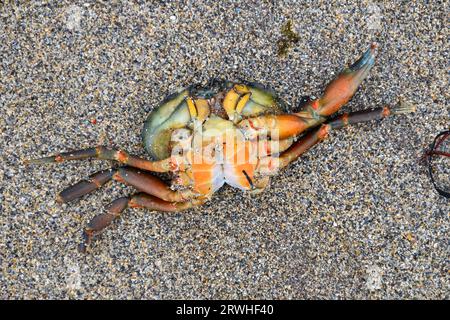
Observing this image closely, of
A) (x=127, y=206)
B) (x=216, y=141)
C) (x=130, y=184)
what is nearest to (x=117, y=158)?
(x=130, y=184)

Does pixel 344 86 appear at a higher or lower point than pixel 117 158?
higher

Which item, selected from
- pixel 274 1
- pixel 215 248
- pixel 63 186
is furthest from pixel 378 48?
pixel 63 186

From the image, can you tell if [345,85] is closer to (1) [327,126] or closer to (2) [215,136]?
(1) [327,126]

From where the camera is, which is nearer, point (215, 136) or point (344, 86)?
point (215, 136)

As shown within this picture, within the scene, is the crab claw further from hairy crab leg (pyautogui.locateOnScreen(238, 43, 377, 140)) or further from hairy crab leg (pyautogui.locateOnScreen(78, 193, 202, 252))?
hairy crab leg (pyautogui.locateOnScreen(78, 193, 202, 252))

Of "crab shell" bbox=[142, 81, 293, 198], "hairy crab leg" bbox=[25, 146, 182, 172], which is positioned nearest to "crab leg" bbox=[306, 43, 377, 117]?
"crab shell" bbox=[142, 81, 293, 198]

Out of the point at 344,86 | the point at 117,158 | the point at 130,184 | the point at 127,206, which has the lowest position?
the point at 127,206

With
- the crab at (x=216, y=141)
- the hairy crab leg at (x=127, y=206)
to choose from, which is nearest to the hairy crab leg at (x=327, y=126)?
the crab at (x=216, y=141)

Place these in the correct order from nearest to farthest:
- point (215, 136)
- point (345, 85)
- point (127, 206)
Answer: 1. point (215, 136)
2. point (345, 85)
3. point (127, 206)
